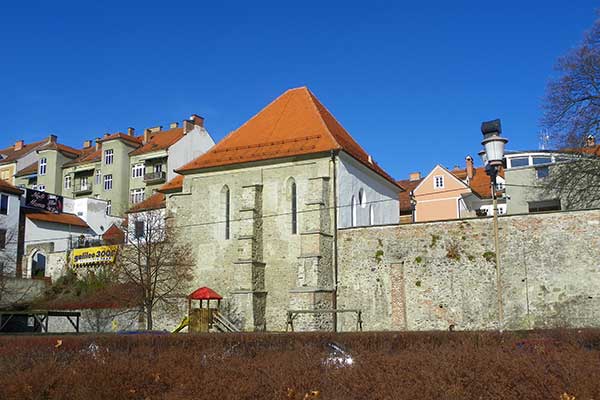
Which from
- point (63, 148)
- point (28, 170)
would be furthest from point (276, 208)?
point (28, 170)

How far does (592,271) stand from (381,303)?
8.95 metres

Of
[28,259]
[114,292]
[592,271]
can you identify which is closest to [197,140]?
[28,259]

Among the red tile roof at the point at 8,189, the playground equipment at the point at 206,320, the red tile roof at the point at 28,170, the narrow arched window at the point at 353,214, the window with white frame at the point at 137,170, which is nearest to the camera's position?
the playground equipment at the point at 206,320

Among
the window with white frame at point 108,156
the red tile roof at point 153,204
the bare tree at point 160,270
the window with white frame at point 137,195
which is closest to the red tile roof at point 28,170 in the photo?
the window with white frame at point 108,156

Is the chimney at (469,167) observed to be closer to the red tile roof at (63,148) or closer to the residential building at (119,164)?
the residential building at (119,164)

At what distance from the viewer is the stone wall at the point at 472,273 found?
2570cm

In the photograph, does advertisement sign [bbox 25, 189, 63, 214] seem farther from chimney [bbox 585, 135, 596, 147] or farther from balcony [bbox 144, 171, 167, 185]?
chimney [bbox 585, 135, 596, 147]

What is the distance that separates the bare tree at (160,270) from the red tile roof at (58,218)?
609 inches

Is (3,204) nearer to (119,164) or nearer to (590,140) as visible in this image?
(119,164)

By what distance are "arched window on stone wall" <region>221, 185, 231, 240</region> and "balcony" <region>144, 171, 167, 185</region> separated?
2394cm

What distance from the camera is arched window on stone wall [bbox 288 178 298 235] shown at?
32000mm

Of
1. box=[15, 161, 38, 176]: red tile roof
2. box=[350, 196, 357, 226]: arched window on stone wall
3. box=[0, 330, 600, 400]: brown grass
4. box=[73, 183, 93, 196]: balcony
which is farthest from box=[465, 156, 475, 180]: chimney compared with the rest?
box=[0, 330, 600, 400]: brown grass

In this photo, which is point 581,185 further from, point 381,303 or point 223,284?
point 223,284

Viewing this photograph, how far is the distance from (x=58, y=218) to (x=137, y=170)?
1153 cm
